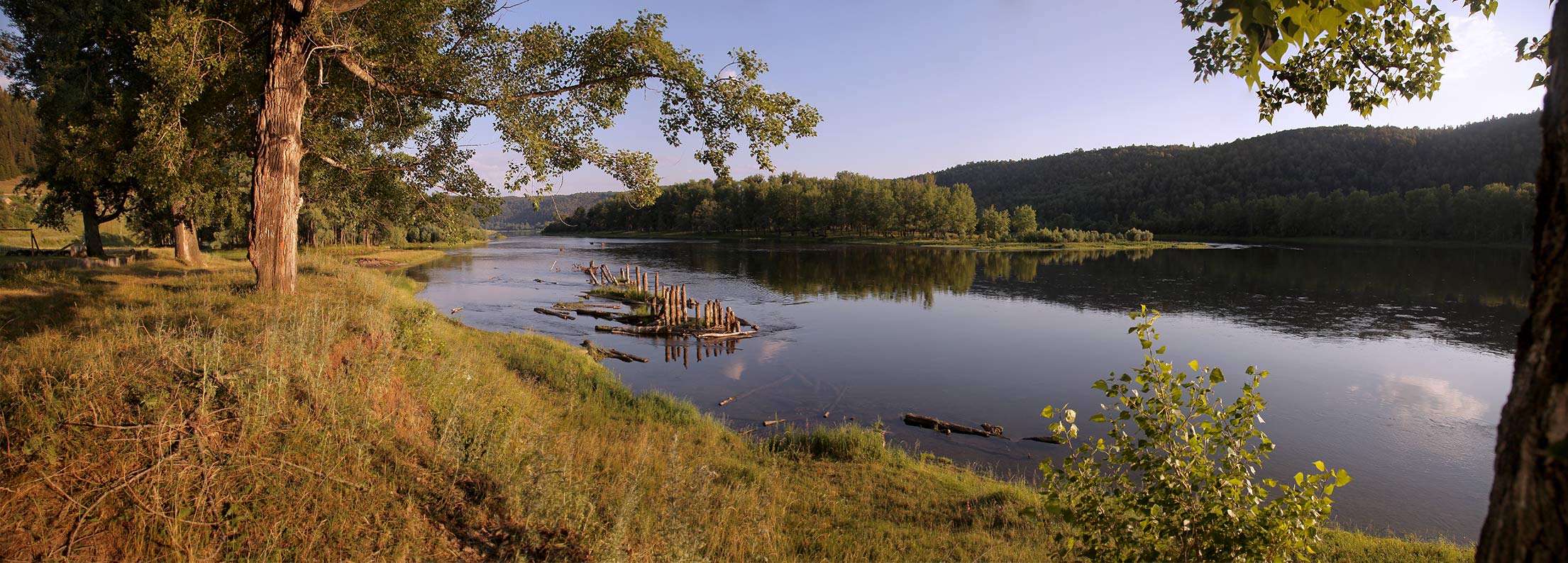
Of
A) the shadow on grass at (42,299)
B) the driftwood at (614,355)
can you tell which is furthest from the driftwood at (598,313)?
the shadow on grass at (42,299)

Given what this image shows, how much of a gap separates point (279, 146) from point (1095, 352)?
2042cm

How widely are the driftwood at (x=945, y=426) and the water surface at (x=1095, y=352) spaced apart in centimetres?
28

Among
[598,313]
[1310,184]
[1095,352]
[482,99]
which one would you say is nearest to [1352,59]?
[482,99]

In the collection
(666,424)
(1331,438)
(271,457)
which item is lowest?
(1331,438)

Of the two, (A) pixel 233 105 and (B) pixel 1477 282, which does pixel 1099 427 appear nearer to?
(A) pixel 233 105

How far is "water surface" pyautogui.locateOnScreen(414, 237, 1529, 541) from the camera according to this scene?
11.6 m

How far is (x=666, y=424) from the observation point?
1055 cm

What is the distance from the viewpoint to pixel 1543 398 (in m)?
1.51

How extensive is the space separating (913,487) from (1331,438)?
9.64 metres

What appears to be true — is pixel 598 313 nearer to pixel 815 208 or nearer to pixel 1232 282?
pixel 1232 282

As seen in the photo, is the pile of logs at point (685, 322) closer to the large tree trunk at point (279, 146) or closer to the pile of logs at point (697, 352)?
the pile of logs at point (697, 352)

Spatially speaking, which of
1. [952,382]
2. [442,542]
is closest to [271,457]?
[442,542]

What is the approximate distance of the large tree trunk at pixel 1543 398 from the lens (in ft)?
4.73

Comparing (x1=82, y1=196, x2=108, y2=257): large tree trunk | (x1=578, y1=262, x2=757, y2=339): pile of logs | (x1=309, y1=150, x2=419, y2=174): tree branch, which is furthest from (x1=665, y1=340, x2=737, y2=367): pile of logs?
(x1=82, y1=196, x2=108, y2=257): large tree trunk
